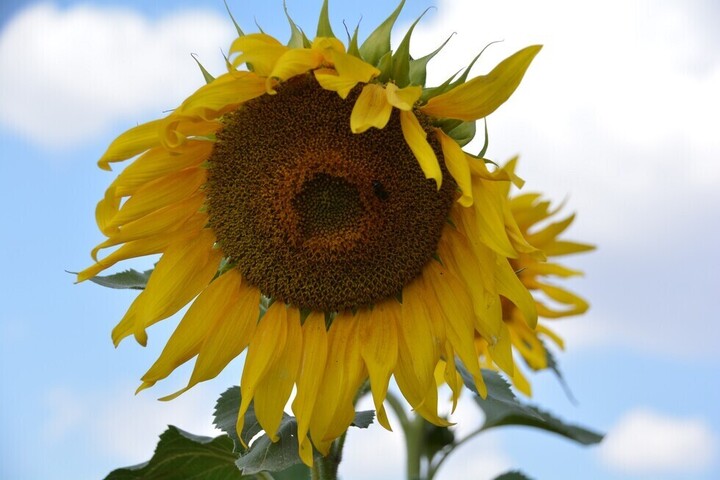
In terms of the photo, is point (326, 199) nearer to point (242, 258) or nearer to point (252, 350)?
point (242, 258)

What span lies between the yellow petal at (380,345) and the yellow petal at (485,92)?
812mm

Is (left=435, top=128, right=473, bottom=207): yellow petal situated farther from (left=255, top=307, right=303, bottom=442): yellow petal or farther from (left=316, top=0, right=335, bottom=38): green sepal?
(left=255, top=307, right=303, bottom=442): yellow petal

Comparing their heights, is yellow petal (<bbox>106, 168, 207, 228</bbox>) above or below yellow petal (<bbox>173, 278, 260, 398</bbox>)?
above

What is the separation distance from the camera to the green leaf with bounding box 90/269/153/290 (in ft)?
11.3

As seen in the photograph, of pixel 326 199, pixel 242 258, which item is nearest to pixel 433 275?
pixel 326 199

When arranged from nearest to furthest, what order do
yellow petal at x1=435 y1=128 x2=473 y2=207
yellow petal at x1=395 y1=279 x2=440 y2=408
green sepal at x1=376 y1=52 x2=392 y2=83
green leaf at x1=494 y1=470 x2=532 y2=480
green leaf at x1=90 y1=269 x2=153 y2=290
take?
1. yellow petal at x1=435 y1=128 x2=473 y2=207
2. green sepal at x1=376 y1=52 x2=392 y2=83
3. yellow petal at x1=395 y1=279 x2=440 y2=408
4. green leaf at x1=90 y1=269 x2=153 y2=290
5. green leaf at x1=494 y1=470 x2=532 y2=480

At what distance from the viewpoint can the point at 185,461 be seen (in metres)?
3.74

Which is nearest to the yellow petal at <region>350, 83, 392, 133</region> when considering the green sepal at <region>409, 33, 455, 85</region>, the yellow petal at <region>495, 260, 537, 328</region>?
the green sepal at <region>409, 33, 455, 85</region>

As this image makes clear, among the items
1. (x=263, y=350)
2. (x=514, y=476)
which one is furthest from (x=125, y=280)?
(x=514, y=476)

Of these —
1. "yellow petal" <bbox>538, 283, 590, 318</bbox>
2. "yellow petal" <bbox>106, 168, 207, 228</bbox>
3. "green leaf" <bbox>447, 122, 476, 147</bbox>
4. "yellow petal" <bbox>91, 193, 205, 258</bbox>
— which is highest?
"yellow petal" <bbox>106, 168, 207, 228</bbox>

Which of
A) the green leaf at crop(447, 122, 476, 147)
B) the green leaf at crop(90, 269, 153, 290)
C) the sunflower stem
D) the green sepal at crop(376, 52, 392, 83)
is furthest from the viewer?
the sunflower stem

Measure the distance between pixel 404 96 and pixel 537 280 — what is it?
2837 millimetres

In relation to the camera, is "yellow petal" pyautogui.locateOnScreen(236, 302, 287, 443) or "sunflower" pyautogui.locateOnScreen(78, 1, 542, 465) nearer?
"sunflower" pyautogui.locateOnScreen(78, 1, 542, 465)

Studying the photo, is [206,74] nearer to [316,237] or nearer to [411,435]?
[316,237]
